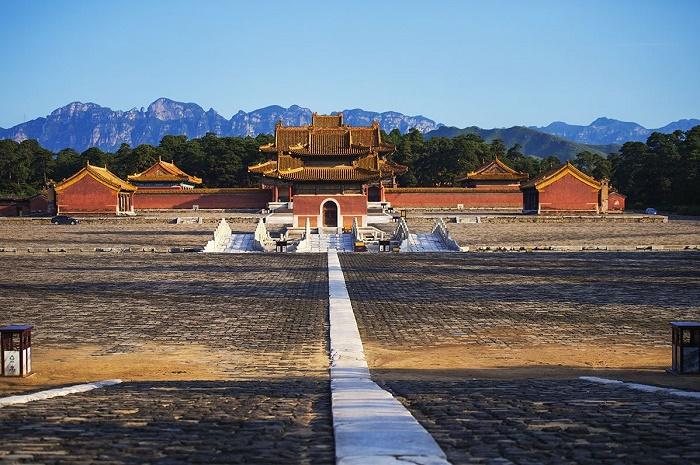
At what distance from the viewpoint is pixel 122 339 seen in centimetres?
1137

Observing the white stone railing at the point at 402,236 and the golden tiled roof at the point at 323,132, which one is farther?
the golden tiled roof at the point at 323,132

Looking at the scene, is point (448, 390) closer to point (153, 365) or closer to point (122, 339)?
point (153, 365)

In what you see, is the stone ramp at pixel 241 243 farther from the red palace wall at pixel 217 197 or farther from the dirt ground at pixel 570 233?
the red palace wall at pixel 217 197

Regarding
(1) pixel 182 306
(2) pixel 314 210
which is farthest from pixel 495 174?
(1) pixel 182 306

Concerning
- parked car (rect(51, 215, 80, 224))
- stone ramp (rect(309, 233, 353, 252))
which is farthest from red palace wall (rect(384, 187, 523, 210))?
parked car (rect(51, 215, 80, 224))

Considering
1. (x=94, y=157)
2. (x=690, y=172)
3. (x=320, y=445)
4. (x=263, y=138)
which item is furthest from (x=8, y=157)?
(x=320, y=445)

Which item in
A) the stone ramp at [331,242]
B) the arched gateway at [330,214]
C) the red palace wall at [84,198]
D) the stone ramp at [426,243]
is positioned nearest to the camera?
the stone ramp at [426,243]

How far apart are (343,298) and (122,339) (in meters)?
5.52

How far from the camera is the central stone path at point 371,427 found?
407cm

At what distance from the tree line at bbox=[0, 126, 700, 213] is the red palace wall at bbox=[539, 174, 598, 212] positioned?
12075 millimetres

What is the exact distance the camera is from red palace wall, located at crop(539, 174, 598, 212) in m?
54.8

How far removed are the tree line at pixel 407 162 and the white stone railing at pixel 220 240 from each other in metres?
36.0

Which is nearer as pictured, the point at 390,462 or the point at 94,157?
the point at 390,462

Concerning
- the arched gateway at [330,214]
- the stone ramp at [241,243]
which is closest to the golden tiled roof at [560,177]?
the arched gateway at [330,214]
